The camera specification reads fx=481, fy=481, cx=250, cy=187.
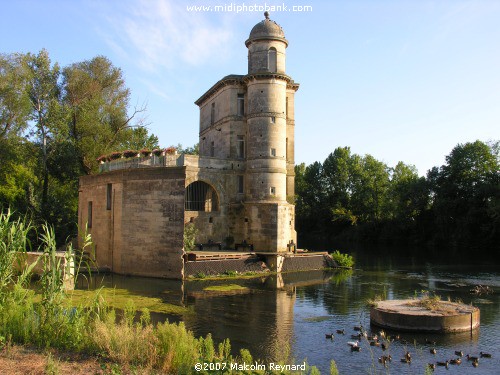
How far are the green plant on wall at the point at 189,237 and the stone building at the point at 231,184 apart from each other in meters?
1.01

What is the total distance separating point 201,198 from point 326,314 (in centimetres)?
1685

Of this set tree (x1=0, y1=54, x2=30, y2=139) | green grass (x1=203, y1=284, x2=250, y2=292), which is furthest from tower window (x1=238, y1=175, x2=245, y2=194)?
tree (x1=0, y1=54, x2=30, y2=139)

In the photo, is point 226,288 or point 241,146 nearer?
point 226,288

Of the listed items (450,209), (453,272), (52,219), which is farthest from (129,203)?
(450,209)

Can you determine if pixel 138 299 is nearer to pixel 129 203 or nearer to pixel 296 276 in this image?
pixel 129 203

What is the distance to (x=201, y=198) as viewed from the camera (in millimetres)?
34156

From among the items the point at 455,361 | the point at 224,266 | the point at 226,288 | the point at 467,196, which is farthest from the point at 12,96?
the point at 467,196

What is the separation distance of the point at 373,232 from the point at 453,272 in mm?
35886

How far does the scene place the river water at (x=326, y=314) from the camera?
1345cm

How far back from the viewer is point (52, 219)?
122ft

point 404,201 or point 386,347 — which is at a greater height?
point 404,201

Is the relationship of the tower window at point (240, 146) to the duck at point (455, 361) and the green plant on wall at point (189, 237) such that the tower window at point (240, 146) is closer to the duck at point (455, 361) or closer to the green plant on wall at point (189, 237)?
the green plant on wall at point (189, 237)

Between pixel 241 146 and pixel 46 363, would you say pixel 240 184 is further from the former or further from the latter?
pixel 46 363

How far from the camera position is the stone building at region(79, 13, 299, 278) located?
93.1 feet
